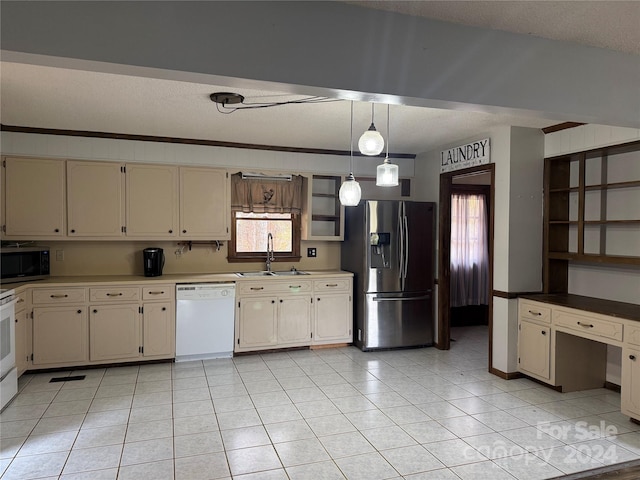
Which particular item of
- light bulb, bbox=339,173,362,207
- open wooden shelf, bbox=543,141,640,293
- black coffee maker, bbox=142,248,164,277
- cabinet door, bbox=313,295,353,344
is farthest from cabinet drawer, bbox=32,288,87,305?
open wooden shelf, bbox=543,141,640,293

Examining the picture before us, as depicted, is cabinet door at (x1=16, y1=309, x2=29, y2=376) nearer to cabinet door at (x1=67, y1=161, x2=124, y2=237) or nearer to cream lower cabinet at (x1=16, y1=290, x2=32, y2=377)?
cream lower cabinet at (x1=16, y1=290, x2=32, y2=377)

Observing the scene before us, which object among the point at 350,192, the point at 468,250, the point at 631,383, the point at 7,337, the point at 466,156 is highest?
the point at 466,156

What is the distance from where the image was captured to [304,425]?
10.2 feet

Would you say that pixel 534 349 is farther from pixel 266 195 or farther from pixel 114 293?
pixel 114 293

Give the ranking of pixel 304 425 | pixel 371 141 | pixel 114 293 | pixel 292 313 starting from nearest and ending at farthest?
pixel 371 141, pixel 304 425, pixel 114 293, pixel 292 313

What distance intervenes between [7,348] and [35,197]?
161 cm

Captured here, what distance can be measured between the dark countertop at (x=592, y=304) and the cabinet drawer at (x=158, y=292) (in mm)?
3516

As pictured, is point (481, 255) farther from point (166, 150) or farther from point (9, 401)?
point (9, 401)

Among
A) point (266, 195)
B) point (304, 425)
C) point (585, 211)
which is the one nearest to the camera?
point (304, 425)

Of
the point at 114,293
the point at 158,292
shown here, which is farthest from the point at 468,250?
the point at 114,293

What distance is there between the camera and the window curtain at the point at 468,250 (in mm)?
6344

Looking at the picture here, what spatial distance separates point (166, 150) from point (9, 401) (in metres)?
2.76

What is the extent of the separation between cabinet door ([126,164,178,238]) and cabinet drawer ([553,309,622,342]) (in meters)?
3.90

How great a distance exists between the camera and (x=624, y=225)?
12.1 feet
